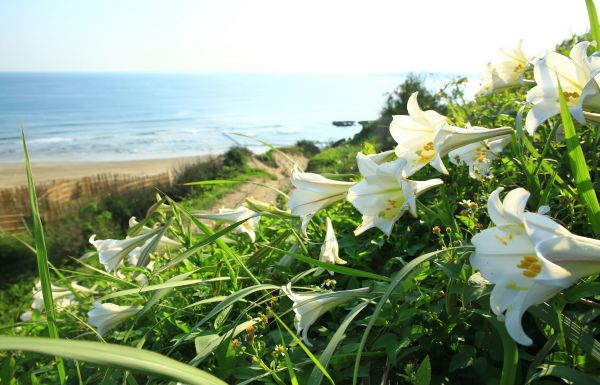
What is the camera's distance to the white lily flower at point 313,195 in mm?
1212

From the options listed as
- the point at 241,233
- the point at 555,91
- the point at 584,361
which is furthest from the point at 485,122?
the point at 584,361

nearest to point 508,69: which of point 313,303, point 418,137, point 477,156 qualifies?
point 477,156

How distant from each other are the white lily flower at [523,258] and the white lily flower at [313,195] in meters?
0.51

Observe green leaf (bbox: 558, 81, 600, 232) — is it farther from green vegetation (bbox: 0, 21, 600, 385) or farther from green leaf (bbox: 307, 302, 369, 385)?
green leaf (bbox: 307, 302, 369, 385)

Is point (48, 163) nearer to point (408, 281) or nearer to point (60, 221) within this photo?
point (60, 221)

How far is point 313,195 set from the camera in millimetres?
1218

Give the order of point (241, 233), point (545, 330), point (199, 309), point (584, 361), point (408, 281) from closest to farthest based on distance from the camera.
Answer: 1. point (584, 361)
2. point (545, 330)
3. point (408, 281)
4. point (199, 309)
5. point (241, 233)

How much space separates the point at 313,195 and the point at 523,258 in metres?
0.59

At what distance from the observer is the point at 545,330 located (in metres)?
0.94

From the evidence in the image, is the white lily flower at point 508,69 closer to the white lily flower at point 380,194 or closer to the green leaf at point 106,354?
the white lily flower at point 380,194

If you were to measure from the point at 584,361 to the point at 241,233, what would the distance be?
1.41 metres

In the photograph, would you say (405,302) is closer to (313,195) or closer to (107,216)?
(313,195)

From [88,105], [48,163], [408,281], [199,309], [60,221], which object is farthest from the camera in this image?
[88,105]

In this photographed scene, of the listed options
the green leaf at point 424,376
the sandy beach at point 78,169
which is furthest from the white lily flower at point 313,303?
the sandy beach at point 78,169
